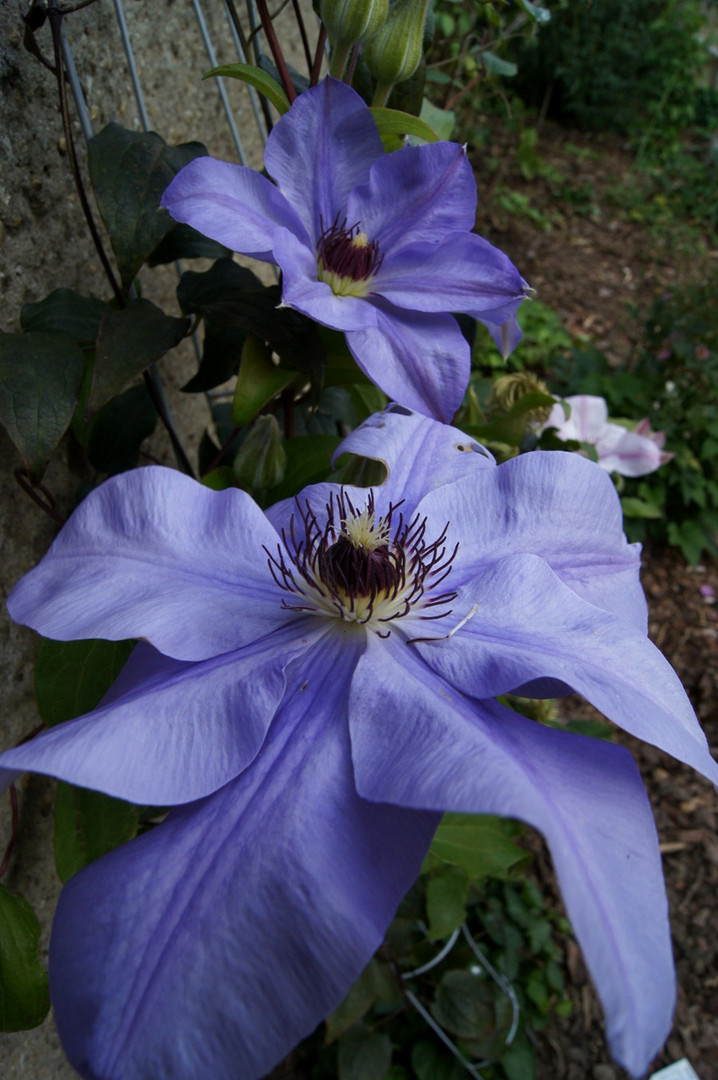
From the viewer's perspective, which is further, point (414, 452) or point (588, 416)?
point (588, 416)

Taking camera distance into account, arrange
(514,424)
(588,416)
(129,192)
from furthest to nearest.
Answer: (588,416) < (514,424) < (129,192)

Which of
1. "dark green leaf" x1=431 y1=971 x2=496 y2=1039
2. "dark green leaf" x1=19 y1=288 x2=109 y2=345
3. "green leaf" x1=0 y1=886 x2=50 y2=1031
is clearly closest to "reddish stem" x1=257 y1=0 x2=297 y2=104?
"dark green leaf" x1=19 y1=288 x2=109 y2=345

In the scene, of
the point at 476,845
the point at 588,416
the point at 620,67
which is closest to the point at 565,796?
the point at 476,845

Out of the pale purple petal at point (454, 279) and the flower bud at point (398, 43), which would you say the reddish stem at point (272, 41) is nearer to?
the flower bud at point (398, 43)

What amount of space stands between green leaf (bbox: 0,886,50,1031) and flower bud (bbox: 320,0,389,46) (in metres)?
0.65

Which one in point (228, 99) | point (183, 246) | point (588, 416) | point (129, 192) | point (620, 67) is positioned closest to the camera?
point (129, 192)

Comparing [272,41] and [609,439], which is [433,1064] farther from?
[272,41]

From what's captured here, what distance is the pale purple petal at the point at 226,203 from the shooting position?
50 centimetres

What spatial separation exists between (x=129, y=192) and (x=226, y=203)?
0.09 metres

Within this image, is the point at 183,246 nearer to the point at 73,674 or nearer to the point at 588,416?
the point at 73,674

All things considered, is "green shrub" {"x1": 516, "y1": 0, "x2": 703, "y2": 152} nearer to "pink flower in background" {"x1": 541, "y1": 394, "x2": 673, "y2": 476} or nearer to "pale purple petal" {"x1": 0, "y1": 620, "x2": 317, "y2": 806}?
"pink flower in background" {"x1": 541, "y1": 394, "x2": 673, "y2": 476}

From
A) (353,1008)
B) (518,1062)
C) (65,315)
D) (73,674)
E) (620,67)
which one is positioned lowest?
(518,1062)

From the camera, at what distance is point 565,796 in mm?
343

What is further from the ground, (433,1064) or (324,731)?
(324,731)
